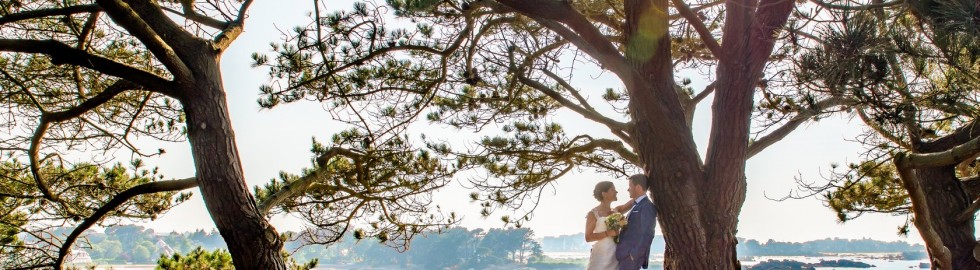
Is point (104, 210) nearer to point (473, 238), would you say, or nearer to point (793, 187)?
point (793, 187)

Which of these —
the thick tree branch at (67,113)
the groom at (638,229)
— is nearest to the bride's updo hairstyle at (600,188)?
the groom at (638,229)

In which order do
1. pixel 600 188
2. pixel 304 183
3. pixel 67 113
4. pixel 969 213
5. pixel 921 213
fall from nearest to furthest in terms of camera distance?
pixel 67 113 < pixel 600 188 < pixel 304 183 < pixel 921 213 < pixel 969 213

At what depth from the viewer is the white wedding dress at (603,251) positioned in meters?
3.57

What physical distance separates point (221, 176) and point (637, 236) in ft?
6.64

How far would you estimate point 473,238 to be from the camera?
3722 centimetres

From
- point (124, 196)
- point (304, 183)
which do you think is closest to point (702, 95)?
point (304, 183)

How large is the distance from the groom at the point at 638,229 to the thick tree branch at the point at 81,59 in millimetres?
2240

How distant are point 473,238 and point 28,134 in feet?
112

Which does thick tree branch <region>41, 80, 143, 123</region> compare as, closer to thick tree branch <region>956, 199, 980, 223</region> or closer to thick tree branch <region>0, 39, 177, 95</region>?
thick tree branch <region>0, 39, 177, 95</region>

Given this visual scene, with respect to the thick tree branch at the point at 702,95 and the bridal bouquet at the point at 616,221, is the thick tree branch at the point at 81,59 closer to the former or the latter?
the bridal bouquet at the point at 616,221

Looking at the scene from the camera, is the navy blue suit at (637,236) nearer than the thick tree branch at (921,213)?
Yes

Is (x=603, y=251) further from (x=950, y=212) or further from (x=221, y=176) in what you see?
(x=950, y=212)

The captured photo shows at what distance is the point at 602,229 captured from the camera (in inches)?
141

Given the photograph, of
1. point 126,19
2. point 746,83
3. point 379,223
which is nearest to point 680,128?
point 746,83
